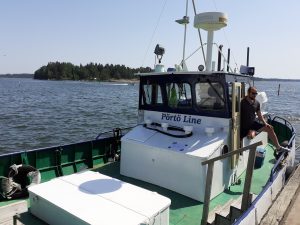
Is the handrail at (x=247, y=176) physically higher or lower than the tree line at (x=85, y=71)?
lower

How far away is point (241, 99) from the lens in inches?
305

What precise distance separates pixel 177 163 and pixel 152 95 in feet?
7.18

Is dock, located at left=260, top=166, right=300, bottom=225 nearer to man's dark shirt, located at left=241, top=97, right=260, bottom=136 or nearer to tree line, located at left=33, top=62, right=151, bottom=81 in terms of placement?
man's dark shirt, located at left=241, top=97, right=260, bottom=136

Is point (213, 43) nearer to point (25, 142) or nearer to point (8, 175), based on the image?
point (8, 175)

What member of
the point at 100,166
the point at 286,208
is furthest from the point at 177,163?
the point at 100,166

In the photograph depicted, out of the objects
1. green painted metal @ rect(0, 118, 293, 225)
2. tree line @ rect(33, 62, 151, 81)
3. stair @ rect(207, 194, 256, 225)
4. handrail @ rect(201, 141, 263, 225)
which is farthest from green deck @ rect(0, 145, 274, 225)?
tree line @ rect(33, 62, 151, 81)

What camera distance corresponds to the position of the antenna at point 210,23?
24.3ft

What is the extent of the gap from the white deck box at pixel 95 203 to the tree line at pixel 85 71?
132624 millimetres

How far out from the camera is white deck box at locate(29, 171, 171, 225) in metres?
4.03

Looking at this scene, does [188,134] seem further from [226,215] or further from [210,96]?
[226,215]

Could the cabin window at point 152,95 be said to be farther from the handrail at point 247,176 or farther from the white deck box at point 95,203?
the white deck box at point 95,203

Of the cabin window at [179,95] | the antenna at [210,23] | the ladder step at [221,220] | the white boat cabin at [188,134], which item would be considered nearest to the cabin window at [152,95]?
the white boat cabin at [188,134]

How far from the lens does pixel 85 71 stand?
153 m

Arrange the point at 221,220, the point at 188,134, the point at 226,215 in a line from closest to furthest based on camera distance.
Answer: the point at 221,220
the point at 226,215
the point at 188,134
